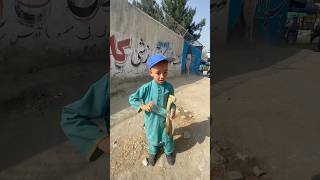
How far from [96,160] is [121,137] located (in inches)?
9.7

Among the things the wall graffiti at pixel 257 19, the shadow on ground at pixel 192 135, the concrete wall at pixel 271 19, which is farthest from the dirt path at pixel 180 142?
the concrete wall at pixel 271 19

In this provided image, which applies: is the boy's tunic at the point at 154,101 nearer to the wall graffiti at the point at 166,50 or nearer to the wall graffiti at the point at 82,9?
the wall graffiti at the point at 166,50

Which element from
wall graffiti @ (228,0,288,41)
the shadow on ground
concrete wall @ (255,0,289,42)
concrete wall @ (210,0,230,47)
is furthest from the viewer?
concrete wall @ (255,0,289,42)

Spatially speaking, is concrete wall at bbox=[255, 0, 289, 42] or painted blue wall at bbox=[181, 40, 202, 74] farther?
concrete wall at bbox=[255, 0, 289, 42]

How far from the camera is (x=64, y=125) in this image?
1761 millimetres

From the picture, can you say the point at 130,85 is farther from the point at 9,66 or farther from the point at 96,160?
the point at 9,66

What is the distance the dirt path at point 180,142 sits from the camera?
5.15 ft

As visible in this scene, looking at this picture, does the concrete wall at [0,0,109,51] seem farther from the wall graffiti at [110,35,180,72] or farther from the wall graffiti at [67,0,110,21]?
the wall graffiti at [110,35,180,72]

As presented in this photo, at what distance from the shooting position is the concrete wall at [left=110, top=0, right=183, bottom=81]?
4.84ft

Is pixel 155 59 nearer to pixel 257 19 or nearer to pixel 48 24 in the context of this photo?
pixel 48 24

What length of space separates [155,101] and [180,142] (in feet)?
0.74

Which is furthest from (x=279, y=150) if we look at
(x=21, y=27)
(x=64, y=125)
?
(x=21, y=27)

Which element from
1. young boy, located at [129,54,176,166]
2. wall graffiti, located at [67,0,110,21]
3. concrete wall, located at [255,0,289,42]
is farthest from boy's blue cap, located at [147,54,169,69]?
concrete wall, located at [255,0,289,42]

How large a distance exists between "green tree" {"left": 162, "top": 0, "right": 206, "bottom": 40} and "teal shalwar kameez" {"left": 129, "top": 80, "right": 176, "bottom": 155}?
234 mm
